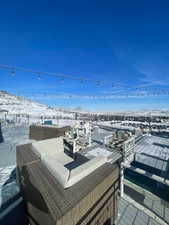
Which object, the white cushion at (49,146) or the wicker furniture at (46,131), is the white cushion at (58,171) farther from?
the wicker furniture at (46,131)

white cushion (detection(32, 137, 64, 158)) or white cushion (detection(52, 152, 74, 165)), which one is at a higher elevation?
white cushion (detection(32, 137, 64, 158))

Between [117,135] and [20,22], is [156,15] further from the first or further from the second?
[20,22]

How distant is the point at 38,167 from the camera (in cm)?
238

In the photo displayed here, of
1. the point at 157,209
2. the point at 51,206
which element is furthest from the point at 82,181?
the point at 157,209

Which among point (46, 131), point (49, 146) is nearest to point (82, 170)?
point (49, 146)

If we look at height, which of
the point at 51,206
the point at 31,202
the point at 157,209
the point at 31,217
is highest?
the point at 51,206

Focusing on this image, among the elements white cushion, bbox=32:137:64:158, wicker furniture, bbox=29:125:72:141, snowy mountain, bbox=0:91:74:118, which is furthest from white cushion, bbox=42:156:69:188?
snowy mountain, bbox=0:91:74:118

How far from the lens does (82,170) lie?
208 cm

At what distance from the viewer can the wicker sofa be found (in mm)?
1488

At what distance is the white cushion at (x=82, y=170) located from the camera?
1.85 metres

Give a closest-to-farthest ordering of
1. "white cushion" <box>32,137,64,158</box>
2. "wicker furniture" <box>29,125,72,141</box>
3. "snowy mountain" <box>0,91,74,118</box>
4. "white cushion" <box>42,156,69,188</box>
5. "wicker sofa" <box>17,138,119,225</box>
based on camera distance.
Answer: "wicker sofa" <box>17,138,119,225</box> → "white cushion" <box>42,156,69,188</box> → "white cushion" <box>32,137,64,158</box> → "wicker furniture" <box>29,125,72,141</box> → "snowy mountain" <box>0,91,74,118</box>

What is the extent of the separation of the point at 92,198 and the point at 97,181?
24 centimetres

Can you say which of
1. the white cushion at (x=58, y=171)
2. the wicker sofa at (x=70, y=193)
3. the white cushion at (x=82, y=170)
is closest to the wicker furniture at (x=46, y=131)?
the wicker sofa at (x=70, y=193)

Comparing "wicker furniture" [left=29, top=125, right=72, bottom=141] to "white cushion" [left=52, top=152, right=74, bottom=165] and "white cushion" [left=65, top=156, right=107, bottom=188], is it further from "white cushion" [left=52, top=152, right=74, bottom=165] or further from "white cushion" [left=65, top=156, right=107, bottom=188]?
"white cushion" [left=65, top=156, right=107, bottom=188]
